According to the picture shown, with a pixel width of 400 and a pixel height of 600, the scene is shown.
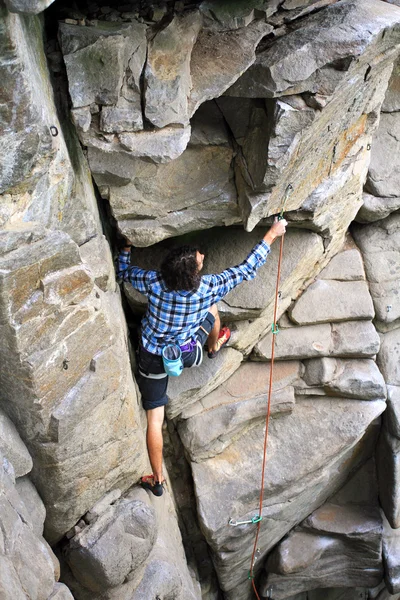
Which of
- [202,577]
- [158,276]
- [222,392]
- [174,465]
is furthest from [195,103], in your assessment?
[202,577]

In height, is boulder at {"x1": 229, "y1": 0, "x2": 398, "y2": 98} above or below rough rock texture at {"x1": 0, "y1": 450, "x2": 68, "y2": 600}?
above

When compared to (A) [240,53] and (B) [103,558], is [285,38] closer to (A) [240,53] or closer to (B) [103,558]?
(A) [240,53]

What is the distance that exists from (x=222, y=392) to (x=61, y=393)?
214 centimetres

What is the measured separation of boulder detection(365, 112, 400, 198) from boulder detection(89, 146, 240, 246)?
171 centimetres

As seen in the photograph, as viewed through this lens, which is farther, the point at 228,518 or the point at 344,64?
the point at 228,518

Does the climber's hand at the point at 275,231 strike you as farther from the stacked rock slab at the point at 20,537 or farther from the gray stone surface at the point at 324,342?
the stacked rock slab at the point at 20,537

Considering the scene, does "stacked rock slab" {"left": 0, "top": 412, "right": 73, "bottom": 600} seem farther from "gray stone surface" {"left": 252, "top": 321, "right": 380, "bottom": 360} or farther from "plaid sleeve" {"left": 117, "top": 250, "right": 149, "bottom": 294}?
"gray stone surface" {"left": 252, "top": 321, "right": 380, "bottom": 360}

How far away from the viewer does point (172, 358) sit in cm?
432

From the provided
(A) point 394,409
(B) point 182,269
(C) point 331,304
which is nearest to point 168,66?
(B) point 182,269

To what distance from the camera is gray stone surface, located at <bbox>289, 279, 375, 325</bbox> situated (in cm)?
542

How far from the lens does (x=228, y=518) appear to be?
525 centimetres

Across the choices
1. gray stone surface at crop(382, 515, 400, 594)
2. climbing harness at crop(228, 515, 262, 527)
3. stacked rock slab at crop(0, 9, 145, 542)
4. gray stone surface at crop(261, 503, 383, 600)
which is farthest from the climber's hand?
gray stone surface at crop(382, 515, 400, 594)

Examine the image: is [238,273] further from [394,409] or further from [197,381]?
[394,409]

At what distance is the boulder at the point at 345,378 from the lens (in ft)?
17.7
